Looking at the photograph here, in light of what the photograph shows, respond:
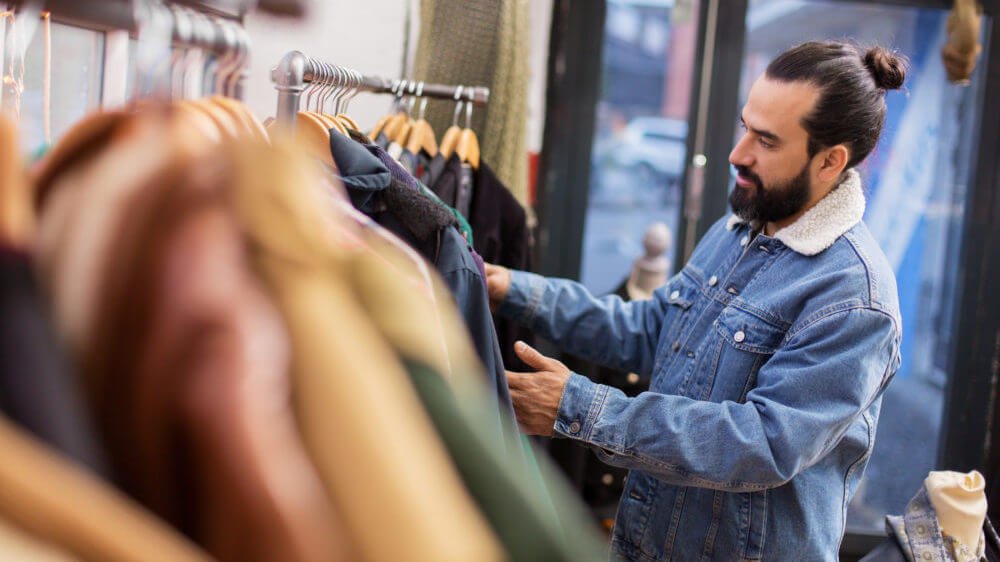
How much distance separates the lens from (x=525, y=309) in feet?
4.96

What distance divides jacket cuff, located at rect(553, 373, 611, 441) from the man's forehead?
543mm

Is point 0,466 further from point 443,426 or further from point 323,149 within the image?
point 323,149

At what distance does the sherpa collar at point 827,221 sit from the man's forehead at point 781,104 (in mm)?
128

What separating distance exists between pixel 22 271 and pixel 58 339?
0.03 metres

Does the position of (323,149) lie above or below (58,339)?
above

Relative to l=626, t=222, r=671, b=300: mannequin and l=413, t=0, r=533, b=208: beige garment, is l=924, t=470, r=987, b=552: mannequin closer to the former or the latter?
l=626, t=222, r=671, b=300: mannequin

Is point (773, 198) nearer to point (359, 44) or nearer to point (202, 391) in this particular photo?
point (202, 391)

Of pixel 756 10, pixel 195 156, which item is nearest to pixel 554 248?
pixel 756 10

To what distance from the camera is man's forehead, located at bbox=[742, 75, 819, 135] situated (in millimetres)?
1315

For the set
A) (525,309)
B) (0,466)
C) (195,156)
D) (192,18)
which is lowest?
(525,309)

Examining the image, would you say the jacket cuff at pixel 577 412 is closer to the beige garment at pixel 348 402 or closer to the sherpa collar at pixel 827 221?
the sherpa collar at pixel 827 221

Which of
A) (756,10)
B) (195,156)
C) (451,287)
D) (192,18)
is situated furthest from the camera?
(756,10)

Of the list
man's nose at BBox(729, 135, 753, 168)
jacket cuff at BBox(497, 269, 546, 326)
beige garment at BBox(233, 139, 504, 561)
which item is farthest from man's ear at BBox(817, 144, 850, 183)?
beige garment at BBox(233, 139, 504, 561)

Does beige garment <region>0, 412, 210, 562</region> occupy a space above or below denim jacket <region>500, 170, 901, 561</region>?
above
